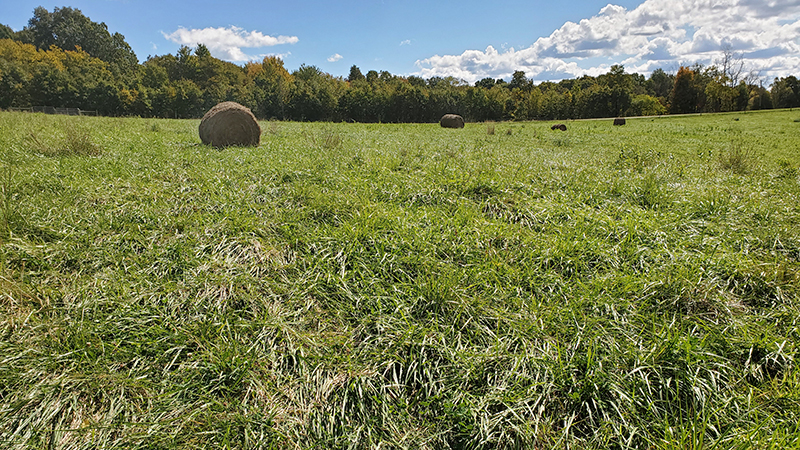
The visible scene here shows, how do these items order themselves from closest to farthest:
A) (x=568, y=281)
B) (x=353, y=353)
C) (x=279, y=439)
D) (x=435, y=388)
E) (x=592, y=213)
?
(x=279, y=439) < (x=435, y=388) < (x=353, y=353) < (x=568, y=281) < (x=592, y=213)

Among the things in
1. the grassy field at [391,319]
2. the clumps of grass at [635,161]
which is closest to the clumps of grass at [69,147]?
the grassy field at [391,319]

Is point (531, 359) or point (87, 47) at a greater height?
point (87, 47)

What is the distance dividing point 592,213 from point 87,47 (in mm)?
144416

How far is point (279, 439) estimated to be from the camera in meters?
2.14

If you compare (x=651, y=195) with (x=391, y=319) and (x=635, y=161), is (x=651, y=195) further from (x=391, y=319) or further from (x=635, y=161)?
(x=391, y=319)

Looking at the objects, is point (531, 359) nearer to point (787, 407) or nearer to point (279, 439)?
point (787, 407)

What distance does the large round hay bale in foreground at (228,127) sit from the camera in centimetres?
988

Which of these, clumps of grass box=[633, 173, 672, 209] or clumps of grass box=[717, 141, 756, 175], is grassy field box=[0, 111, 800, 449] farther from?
clumps of grass box=[717, 141, 756, 175]

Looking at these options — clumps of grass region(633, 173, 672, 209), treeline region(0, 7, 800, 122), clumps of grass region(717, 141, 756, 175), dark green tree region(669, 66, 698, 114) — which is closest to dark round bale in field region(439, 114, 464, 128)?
clumps of grass region(717, 141, 756, 175)

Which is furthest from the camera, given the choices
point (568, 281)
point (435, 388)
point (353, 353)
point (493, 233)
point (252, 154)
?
point (252, 154)

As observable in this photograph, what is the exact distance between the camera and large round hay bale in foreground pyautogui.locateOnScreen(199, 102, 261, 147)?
988cm

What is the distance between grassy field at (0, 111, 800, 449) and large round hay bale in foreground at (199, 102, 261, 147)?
16.1 feet

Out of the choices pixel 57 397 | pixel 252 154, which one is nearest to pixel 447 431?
pixel 57 397

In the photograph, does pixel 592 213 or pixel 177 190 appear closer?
pixel 592 213
